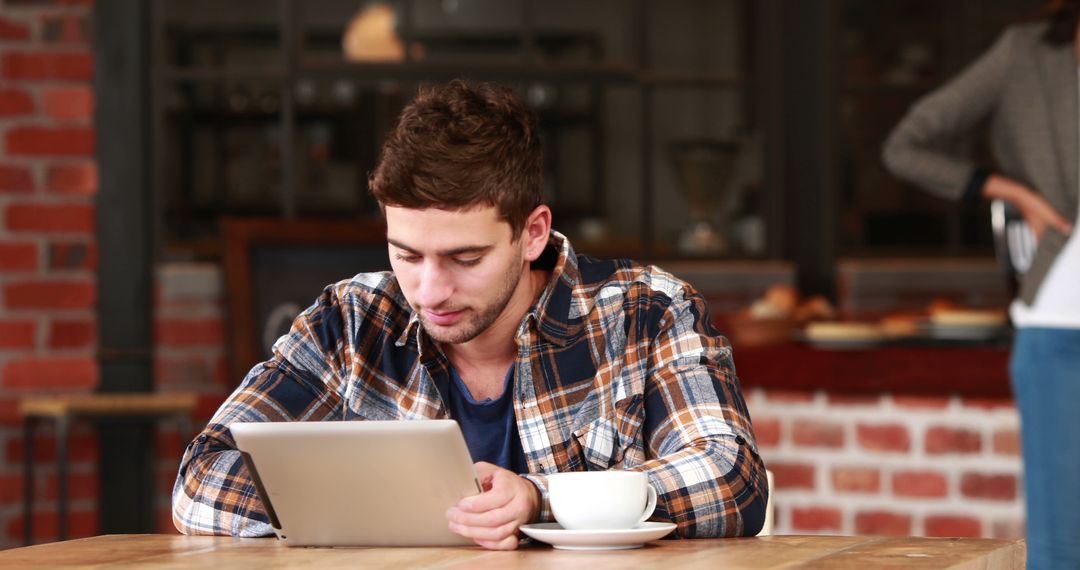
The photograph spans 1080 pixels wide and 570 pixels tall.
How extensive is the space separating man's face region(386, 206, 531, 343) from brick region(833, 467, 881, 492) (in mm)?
1869

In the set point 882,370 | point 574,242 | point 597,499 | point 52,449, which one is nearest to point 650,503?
point 597,499

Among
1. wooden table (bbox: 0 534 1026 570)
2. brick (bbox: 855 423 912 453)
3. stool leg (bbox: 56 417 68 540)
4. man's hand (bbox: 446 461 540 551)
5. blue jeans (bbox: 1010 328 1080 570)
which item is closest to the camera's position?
wooden table (bbox: 0 534 1026 570)

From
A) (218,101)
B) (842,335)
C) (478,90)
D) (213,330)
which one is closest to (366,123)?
(218,101)

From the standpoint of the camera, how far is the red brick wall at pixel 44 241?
4.08 meters

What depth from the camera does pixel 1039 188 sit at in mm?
3051

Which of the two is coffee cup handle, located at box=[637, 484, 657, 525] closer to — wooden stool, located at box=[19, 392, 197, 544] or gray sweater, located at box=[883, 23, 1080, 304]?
gray sweater, located at box=[883, 23, 1080, 304]

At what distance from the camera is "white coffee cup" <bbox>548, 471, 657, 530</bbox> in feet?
5.06

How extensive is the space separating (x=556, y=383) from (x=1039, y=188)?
1.50 m

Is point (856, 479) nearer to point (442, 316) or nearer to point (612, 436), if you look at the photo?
point (612, 436)

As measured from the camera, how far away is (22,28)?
13.5ft

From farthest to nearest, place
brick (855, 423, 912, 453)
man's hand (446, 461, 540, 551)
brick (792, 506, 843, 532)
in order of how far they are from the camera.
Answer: brick (792, 506, 843, 532) < brick (855, 423, 912, 453) < man's hand (446, 461, 540, 551)

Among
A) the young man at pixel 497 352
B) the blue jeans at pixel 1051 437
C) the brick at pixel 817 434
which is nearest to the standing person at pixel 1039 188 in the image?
the blue jeans at pixel 1051 437

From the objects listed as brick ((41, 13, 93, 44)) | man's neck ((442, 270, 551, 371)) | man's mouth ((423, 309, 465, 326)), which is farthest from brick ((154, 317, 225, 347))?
man's mouth ((423, 309, 465, 326))

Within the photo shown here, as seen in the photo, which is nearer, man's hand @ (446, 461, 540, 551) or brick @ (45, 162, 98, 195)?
man's hand @ (446, 461, 540, 551)
